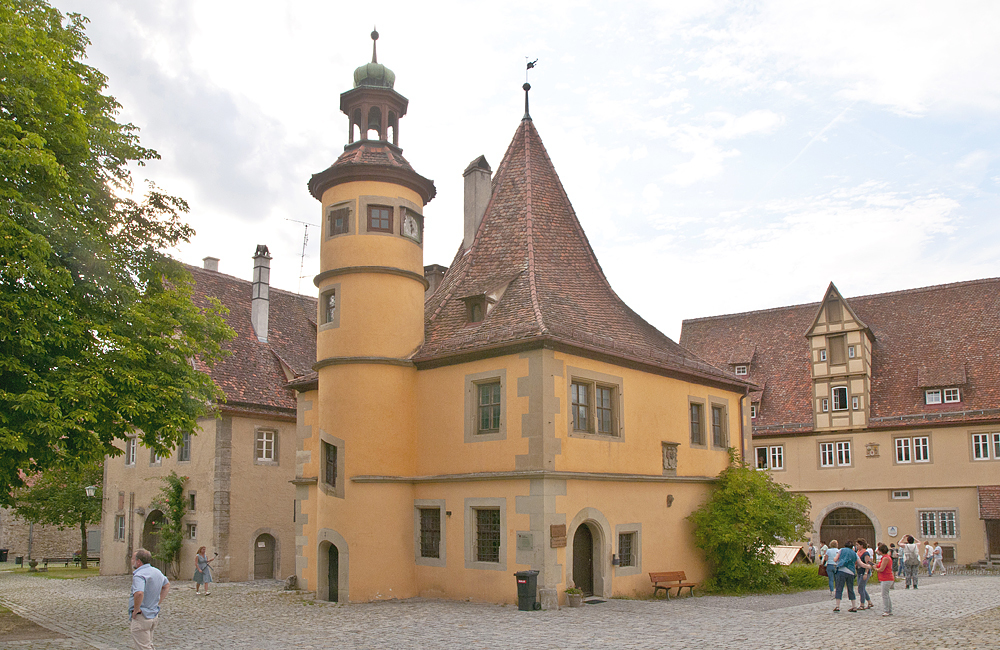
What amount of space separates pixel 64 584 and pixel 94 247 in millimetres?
18050

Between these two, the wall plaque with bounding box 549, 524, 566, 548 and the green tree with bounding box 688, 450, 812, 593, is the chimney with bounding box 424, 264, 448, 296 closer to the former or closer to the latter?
the green tree with bounding box 688, 450, 812, 593

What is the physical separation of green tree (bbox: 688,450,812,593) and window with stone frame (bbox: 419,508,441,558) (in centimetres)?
672

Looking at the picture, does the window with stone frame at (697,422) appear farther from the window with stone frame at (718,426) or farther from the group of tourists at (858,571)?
the group of tourists at (858,571)

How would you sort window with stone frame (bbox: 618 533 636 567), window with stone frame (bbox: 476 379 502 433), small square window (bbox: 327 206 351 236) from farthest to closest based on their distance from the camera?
small square window (bbox: 327 206 351 236)
window with stone frame (bbox: 618 533 636 567)
window with stone frame (bbox: 476 379 502 433)

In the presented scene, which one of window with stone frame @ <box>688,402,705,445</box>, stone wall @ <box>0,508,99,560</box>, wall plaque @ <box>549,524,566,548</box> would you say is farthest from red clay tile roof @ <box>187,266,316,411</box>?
stone wall @ <box>0,508,99,560</box>

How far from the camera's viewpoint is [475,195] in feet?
84.8

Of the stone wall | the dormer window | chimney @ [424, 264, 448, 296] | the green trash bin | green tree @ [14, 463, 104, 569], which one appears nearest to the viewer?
the green trash bin

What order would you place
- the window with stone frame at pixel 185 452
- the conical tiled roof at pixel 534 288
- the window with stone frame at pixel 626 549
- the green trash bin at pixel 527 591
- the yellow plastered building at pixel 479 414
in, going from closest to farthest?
1. the green trash bin at pixel 527 591
2. the yellow plastered building at pixel 479 414
3. the conical tiled roof at pixel 534 288
4. the window with stone frame at pixel 626 549
5. the window with stone frame at pixel 185 452

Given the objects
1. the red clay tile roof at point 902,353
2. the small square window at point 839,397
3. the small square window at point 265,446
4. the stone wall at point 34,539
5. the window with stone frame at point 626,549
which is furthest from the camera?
the stone wall at point 34,539

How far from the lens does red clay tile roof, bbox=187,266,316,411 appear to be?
30172mm

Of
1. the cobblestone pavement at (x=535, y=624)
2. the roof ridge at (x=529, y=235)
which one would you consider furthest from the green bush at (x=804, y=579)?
the roof ridge at (x=529, y=235)

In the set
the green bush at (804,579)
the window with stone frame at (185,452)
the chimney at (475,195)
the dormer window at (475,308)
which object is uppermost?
the chimney at (475,195)

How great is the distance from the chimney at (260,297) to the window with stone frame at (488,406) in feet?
53.7

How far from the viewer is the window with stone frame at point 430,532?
20031mm
